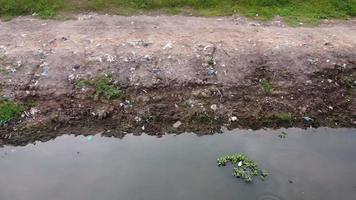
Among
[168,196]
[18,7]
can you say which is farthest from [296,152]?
[18,7]

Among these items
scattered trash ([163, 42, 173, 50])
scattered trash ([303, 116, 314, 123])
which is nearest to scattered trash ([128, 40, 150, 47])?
scattered trash ([163, 42, 173, 50])

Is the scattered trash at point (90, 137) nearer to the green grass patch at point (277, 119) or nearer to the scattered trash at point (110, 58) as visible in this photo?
the scattered trash at point (110, 58)


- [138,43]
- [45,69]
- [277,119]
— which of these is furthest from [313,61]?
[45,69]

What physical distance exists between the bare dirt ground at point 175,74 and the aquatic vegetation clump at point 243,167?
3.48ft

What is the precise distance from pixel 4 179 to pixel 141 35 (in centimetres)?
532

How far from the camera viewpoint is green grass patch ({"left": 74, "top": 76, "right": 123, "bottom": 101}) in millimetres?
10164

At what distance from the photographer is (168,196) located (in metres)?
7.92

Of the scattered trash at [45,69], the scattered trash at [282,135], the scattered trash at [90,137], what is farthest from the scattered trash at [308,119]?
the scattered trash at [45,69]

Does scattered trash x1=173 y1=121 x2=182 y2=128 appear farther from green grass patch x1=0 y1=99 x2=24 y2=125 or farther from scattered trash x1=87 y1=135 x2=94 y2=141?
green grass patch x1=0 y1=99 x2=24 y2=125

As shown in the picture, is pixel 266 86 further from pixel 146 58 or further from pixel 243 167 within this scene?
pixel 146 58

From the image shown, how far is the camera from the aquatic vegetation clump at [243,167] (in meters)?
8.42

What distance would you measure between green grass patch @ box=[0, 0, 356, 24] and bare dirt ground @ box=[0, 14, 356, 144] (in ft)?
1.91

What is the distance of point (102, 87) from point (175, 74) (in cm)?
178

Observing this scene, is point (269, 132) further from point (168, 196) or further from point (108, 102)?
point (108, 102)
